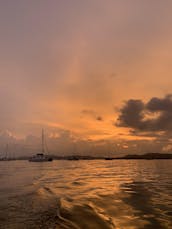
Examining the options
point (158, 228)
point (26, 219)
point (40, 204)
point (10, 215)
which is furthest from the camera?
point (40, 204)

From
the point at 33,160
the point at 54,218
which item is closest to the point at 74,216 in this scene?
the point at 54,218

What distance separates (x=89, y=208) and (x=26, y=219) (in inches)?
201

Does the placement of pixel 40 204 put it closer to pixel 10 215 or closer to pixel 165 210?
pixel 10 215

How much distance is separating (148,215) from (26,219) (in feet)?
25.5

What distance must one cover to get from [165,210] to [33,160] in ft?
565

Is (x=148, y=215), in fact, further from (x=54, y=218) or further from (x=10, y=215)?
(x=10, y=215)

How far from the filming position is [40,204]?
18.6 m

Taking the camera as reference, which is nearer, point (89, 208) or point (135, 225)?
point (135, 225)

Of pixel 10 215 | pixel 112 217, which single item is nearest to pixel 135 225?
pixel 112 217

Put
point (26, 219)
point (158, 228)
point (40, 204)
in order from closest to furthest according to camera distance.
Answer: point (158, 228) < point (26, 219) < point (40, 204)

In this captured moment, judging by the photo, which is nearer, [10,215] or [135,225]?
[135,225]

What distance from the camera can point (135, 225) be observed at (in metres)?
12.5

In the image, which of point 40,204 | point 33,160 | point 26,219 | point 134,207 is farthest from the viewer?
point 33,160

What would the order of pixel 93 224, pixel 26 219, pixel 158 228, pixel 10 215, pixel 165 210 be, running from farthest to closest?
pixel 165 210, pixel 10 215, pixel 26 219, pixel 93 224, pixel 158 228
